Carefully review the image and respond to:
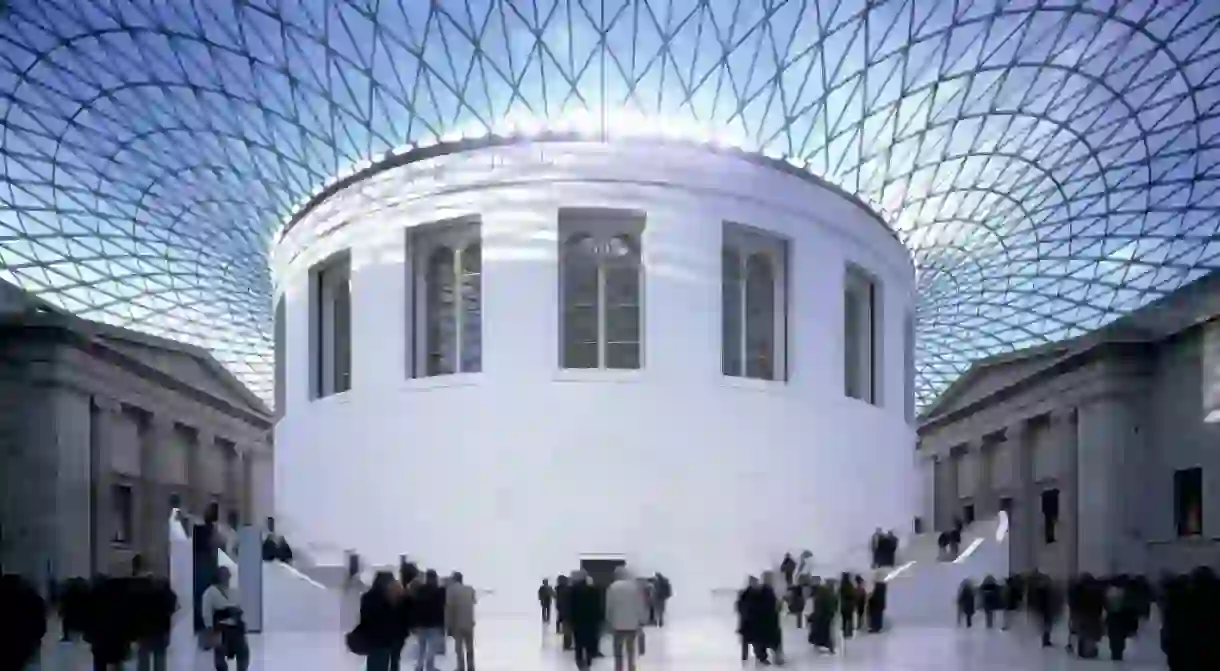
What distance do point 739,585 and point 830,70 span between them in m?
17.3

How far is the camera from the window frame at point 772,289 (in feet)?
138

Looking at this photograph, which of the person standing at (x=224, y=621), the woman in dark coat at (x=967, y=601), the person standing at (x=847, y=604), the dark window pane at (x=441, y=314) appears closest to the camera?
the person standing at (x=224, y=621)

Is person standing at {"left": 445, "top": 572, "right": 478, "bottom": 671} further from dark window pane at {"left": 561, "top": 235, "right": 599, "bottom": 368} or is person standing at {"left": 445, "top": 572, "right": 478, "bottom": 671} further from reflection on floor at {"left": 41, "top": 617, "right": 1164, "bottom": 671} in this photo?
dark window pane at {"left": 561, "top": 235, "right": 599, "bottom": 368}

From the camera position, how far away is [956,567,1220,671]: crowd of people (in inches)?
582

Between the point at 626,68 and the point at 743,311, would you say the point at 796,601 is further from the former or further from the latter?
the point at 626,68

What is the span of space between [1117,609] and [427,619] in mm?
14827

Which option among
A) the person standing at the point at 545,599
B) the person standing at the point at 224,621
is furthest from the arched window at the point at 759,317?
the person standing at the point at 224,621

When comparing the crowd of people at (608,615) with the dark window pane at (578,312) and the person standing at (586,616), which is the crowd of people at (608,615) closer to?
the person standing at (586,616)

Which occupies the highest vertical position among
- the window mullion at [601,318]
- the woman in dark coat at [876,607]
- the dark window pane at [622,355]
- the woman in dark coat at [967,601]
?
the window mullion at [601,318]

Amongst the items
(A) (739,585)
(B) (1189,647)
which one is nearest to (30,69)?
(A) (739,585)

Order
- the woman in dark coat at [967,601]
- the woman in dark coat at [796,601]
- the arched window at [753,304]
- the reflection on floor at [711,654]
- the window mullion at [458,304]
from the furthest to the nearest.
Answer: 1. the arched window at [753,304]
2. the window mullion at [458,304]
3. the woman in dark coat at [967,601]
4. the woman in dark coat at [796,601]
5. the reflection on floor at [711,654]

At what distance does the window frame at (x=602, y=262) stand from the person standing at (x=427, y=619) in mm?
21911

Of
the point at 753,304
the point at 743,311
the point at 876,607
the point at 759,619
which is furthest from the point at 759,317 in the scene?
the point at 759,619

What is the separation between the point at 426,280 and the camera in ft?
138
